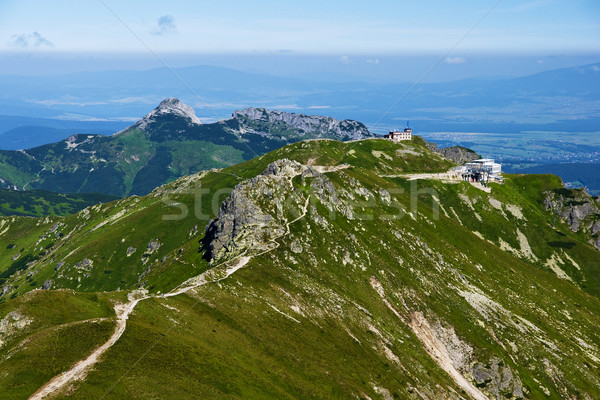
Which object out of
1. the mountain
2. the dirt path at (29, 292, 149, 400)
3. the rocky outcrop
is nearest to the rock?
the mountain

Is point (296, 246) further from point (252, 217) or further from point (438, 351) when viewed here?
point (438, 351)

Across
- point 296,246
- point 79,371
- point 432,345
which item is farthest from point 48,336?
point 432,345

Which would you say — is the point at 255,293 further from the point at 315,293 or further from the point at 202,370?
the point at 202,370

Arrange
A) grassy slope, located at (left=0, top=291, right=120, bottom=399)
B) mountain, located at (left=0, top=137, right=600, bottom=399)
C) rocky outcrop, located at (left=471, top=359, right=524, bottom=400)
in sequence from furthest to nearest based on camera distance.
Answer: rocky outcrop, located at (left=471, top=359, right=524, bottom=400), mountain, located at (left=0, top=137, right=600, bottom=399), grassy slope, located at (left=0, top=291, right=120, bottom=399)

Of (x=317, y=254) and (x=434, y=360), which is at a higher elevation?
(x=317, y=254)

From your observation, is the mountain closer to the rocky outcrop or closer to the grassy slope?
the grassy slope

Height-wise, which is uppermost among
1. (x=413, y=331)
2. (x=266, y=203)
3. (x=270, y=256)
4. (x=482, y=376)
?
(x=266, y=203)

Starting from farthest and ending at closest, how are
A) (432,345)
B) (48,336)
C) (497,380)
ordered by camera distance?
(432,345), (497,380), (48,336)

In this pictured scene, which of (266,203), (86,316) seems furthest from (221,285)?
(266,203)
